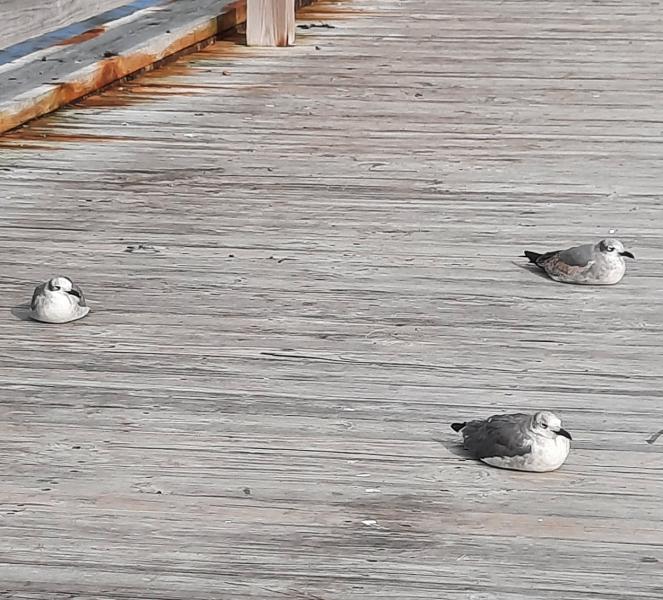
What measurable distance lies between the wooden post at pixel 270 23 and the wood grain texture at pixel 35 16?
1.50 meters

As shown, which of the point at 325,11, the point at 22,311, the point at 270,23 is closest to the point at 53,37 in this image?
the point at 325,11

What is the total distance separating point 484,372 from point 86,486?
1061 millimetres

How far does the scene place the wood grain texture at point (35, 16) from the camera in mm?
5234

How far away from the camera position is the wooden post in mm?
7344

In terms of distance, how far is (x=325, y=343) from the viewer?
3.71 metres

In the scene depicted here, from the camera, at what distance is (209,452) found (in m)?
3.07

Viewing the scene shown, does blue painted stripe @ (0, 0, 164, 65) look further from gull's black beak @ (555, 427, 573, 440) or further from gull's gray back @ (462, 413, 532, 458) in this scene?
gull's black beak @ (555, 427, 573, 440)

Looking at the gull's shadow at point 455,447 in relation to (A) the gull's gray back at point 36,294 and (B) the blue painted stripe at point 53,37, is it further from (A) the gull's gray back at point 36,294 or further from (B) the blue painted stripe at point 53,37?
(B) the blue painted stripe at point 53,37

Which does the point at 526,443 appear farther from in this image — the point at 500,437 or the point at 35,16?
the point at 35,16

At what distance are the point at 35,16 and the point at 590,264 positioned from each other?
2426 millimetres

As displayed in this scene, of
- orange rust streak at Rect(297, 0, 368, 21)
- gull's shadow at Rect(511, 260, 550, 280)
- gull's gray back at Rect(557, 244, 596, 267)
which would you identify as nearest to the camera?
gull's gray back at Rect(557, 244, 596, 267)

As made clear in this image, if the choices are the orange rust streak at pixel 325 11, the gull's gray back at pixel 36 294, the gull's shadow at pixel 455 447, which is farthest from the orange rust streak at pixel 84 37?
the gull's shadow at pixel 455 447

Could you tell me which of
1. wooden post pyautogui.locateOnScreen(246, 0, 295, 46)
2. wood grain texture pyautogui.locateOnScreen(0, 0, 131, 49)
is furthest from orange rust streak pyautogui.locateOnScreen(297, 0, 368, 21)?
wood grain texture pyautogui.locateOnScreen(0, 0, 131, 49)

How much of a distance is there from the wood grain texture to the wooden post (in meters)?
1.50
